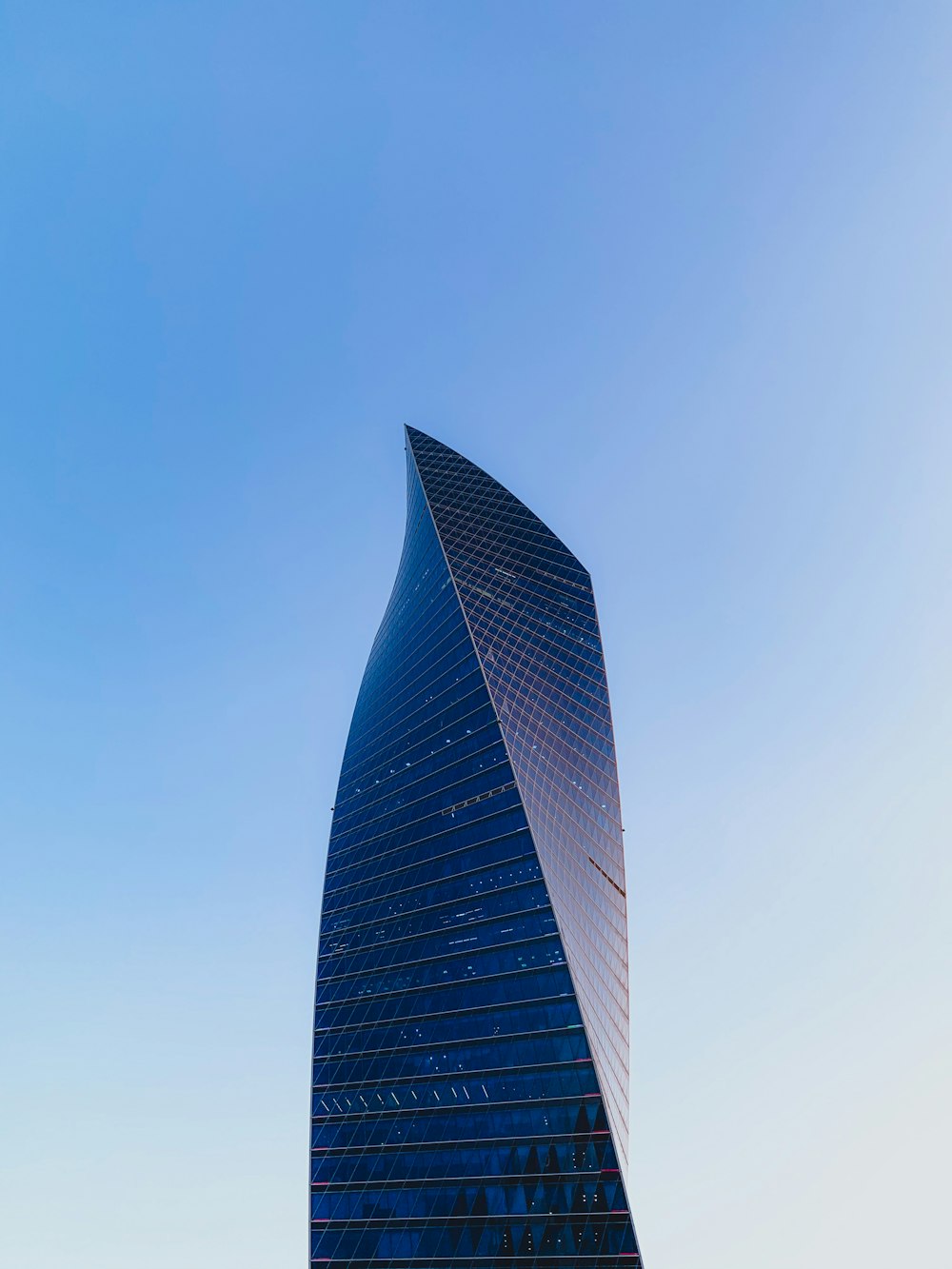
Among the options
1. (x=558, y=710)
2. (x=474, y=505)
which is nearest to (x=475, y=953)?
(x=558, y=710)

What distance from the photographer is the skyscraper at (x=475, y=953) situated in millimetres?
68062

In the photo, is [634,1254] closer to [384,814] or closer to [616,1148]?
[616,1148]

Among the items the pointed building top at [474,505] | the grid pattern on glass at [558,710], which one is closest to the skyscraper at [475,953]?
the grid pattern on glass at [558,710]

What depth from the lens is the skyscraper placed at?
223ft

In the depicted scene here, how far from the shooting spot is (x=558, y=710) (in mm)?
109062

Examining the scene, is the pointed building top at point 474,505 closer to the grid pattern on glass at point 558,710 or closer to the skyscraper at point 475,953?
the grid pattern on glass at point 558,710

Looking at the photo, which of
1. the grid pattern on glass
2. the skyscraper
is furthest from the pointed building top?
the skyscraper

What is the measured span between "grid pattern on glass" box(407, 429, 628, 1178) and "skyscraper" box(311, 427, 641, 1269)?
1.39 ft

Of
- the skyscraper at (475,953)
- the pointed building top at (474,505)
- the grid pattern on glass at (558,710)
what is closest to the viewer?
the skyscraper at (475,953)

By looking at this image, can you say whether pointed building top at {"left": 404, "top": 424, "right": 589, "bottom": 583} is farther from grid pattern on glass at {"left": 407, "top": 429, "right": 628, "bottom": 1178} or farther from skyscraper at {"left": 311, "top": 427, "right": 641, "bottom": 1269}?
skyscraper at {"left": 311, "top": 427, "right": 641, "bottom": 1269}

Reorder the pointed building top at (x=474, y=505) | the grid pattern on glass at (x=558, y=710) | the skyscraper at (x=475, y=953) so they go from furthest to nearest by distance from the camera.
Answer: the pointed building top at (x=474, y=505) < the grid pattern on glass at (x=558, y=710) < the skyscraper at (x=475, y=953)

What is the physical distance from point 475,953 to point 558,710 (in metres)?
37.0

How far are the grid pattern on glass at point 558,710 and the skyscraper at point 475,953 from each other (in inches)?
16.7

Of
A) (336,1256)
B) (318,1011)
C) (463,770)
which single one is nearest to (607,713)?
(463,770)
